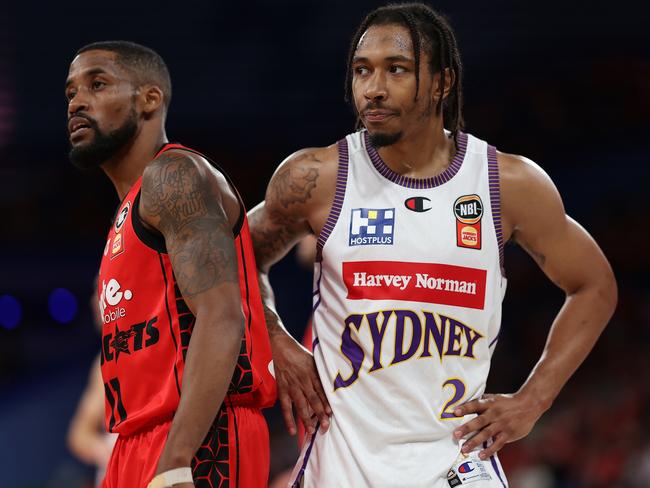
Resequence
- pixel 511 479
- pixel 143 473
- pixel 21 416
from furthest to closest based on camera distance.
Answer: pixel 21 416 → pixel 511 479 → pixel 143 473

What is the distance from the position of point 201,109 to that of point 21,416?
12.4 feet

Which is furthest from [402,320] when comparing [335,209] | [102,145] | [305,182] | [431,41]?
[102,145]

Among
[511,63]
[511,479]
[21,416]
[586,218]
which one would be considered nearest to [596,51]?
[511,63]

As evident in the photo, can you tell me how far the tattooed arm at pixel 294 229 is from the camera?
295cm

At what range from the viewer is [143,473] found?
260cm

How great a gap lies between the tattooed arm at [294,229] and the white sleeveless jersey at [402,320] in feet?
0.16

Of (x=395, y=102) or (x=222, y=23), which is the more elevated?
(x=222, y=23)

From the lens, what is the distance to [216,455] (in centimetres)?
261

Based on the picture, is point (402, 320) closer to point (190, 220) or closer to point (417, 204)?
point (417, 204)

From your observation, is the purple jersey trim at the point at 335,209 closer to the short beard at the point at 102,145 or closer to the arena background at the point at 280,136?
the short beard at the point at 102,145

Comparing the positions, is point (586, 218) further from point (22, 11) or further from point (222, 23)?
point (22, 11)

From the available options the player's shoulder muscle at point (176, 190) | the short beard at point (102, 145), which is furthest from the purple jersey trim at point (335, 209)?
the short beard at point (102, 145)

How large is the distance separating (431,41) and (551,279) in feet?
2.76

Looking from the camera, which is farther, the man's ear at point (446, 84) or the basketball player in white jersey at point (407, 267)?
the man's ear at point (446, 84)
